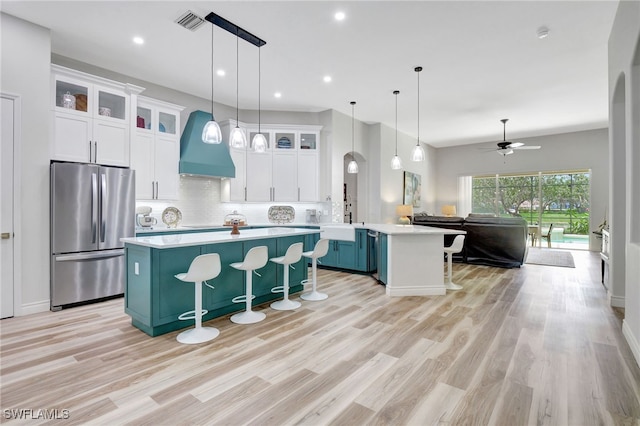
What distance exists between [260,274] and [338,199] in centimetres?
341

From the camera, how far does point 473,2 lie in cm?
320

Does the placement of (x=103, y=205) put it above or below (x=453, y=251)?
above

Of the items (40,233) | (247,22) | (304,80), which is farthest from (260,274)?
(304,80)

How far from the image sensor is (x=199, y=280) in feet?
9.34

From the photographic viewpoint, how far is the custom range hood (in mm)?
5336

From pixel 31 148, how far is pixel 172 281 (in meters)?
2.35

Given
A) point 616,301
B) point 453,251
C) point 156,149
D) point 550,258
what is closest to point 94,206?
point 156,149

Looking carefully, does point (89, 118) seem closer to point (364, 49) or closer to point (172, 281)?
point (172, 281)

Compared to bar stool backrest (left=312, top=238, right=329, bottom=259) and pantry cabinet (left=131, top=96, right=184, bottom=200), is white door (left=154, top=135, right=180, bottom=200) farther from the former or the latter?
bar stool backrest (left=312, top=238, right=329, bottom=259)

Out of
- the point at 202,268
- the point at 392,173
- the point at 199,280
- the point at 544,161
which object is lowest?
the point at 199,280

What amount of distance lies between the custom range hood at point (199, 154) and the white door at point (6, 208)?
2.16 m

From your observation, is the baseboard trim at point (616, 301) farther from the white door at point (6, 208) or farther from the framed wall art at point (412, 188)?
the white door at point (6, 208)

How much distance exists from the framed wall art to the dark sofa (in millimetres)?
2286

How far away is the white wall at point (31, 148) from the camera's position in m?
3.44
